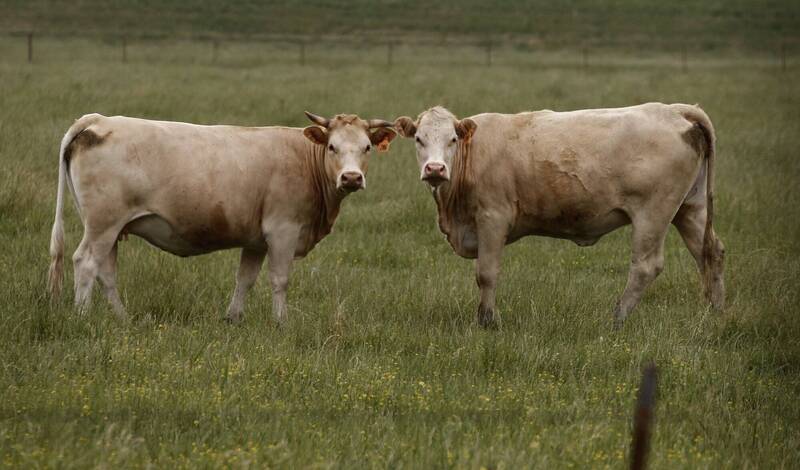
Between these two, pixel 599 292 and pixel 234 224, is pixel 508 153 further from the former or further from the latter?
pixel 234 224

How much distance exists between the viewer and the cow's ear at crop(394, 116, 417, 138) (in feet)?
25.4

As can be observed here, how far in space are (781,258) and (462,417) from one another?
5.43m

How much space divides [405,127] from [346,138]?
448 mm

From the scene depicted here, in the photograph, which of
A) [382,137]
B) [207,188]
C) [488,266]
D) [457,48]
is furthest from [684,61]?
[207,188]

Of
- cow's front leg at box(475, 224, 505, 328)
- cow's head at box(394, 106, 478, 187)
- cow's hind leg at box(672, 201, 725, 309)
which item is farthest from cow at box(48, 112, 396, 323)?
cow's hind leg at box(672, 201, 725, 309)

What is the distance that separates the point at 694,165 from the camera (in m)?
7.73

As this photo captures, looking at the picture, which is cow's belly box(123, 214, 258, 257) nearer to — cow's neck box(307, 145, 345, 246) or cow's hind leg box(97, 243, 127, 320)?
cow's hind leg box(97, 243, 127, 320)

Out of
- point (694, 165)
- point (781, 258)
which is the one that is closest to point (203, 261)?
point (694, 165)

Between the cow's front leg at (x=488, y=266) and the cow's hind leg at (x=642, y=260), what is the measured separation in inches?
35.7

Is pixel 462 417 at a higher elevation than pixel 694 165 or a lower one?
lower

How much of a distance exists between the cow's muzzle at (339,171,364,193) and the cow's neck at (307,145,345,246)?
0.42 meters

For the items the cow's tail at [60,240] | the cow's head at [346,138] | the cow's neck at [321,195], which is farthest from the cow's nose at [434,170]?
the cow's tail at [60,240]

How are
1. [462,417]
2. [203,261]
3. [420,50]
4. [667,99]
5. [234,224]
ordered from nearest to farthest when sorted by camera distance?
[462,417], [234,224], [203,261], [667,99], [420,50]

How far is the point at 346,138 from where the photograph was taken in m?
7.69
